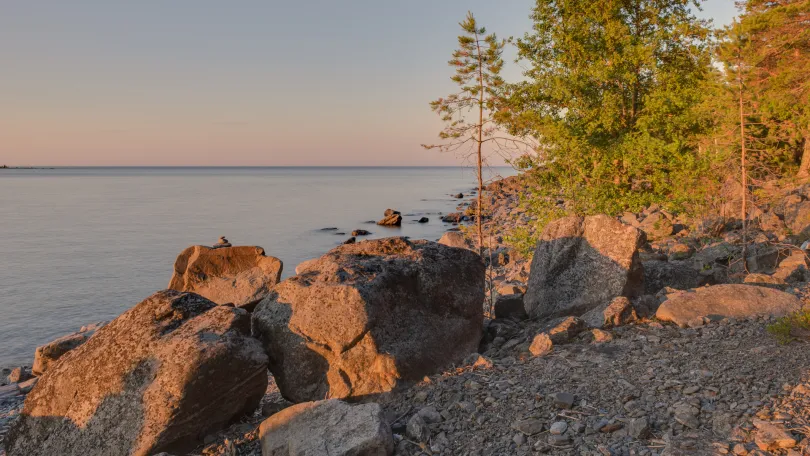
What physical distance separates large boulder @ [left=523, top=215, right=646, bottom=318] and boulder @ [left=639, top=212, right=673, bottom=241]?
1062 centimetres

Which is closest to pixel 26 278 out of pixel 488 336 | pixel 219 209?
pixel 488 336

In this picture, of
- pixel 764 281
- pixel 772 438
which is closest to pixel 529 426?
pixel 772 438

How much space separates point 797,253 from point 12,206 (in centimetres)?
8468

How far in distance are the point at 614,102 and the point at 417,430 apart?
17.1m

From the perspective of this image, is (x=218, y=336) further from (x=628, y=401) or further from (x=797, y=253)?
(x=797, y=253)

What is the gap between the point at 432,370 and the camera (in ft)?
27.9

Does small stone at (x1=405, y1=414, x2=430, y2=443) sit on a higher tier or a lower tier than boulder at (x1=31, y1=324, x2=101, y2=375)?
higher

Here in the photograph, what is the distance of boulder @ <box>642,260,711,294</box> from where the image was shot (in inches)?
463

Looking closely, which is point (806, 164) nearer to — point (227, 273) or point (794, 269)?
point (794, 269)

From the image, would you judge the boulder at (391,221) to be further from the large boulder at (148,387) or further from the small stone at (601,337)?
the large boulder at (148,387)

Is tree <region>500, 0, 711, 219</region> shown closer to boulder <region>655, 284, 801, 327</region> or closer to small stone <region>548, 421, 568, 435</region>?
boulder <region>655, 284, 801, 327</region>

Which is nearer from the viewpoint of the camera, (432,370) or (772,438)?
(772,438)

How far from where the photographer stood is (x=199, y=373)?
7.27 meters

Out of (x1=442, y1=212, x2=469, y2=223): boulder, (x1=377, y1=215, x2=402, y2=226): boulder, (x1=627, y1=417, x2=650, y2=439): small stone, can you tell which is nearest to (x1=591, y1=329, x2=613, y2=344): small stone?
(x1=627, y1=417, x2=650, y2=439): small stone
